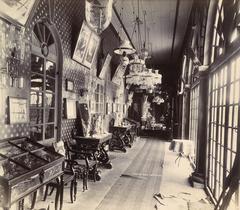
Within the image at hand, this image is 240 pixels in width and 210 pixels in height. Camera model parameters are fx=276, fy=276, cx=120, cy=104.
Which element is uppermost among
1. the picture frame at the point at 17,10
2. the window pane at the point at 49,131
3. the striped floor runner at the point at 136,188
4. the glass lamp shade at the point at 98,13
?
the glass lamp shade at the point at 98,13

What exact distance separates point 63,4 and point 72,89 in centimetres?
206

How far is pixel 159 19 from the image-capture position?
10.8 meters

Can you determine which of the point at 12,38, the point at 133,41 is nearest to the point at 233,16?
the point at 12,38

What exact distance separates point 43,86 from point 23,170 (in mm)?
2687

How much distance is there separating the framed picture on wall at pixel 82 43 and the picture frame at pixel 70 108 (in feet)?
3.69

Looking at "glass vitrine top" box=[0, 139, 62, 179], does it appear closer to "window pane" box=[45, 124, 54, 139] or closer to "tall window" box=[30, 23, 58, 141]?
"tall window" box=[30, 23, 58, 141]

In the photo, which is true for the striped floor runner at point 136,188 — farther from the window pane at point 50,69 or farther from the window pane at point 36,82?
the window pane at point 50,69

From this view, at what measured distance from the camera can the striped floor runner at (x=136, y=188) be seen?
205 inches

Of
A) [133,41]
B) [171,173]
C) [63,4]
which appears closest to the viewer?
[63,4]

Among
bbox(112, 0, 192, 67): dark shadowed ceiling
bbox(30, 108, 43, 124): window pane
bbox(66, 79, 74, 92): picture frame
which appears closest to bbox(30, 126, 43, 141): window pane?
bbox(30, 108, 43, 124): window pane

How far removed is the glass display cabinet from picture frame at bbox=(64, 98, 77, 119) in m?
2.32

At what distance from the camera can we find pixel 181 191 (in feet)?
20.5

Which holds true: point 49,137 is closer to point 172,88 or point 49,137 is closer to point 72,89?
point 72,89

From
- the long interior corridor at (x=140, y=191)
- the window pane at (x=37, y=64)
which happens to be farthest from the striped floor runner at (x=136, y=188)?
the window pane at (x=37, y=64)
